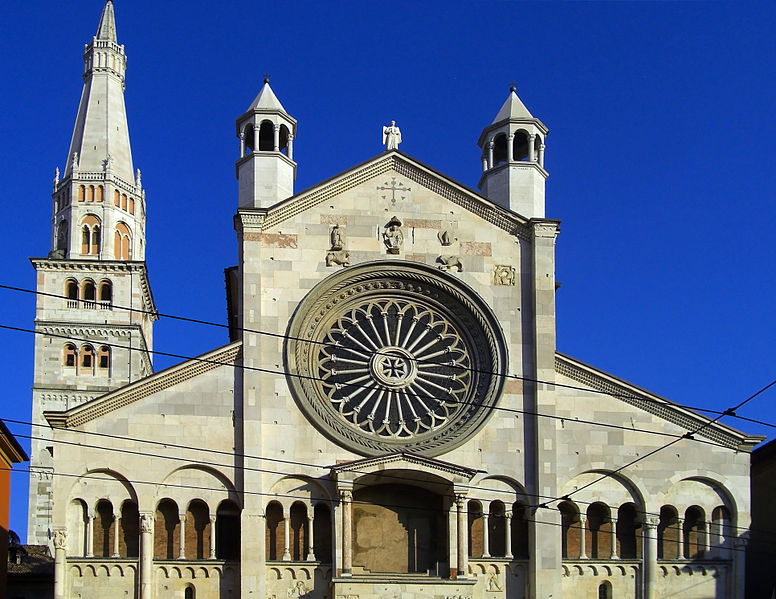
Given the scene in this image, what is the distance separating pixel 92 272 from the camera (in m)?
63.5

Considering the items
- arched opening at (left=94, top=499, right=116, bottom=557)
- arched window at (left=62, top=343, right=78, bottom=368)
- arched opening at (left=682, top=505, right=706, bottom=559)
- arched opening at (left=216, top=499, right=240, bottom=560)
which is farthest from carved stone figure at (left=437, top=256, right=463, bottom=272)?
arched window at (left=62, top=343, right=78, bottom=368)

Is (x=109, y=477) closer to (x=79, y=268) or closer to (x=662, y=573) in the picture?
(x=662, y=573)

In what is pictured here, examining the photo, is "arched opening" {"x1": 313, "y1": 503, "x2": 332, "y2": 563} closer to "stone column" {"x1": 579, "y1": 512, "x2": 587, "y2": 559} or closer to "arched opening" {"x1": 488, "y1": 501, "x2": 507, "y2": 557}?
"arched opening" {"x1": 488, "y1": 501, "x2": 507, "y2": 557}

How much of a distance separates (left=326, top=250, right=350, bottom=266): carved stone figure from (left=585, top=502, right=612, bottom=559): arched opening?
876cm

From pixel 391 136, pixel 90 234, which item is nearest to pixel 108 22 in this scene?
pixel 90 234

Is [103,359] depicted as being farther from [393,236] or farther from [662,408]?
[662,408]

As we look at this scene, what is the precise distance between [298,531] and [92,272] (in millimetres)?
30716

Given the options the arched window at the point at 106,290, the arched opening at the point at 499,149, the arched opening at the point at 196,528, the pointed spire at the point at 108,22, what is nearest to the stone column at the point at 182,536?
the arched opening at the point at 196,528

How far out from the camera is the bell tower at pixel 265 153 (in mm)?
39156

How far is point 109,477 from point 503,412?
9.91 meters

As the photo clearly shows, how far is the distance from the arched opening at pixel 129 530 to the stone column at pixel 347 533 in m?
4.95

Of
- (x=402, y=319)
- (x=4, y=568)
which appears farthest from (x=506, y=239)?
(x=4, y=568)

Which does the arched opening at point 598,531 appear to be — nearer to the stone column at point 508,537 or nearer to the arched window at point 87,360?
the stone column at point 508,537

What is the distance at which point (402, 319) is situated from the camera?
3750 cm
